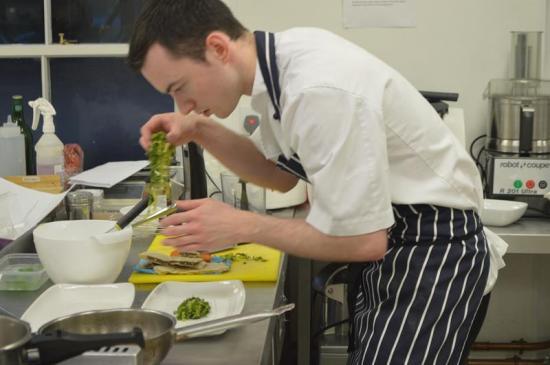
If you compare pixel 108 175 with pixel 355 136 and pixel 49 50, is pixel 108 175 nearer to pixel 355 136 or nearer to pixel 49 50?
pixel 49 50

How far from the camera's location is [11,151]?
245 centimetres

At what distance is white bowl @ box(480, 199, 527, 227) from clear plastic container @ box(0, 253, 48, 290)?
136 centimetres

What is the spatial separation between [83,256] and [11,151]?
984 mm

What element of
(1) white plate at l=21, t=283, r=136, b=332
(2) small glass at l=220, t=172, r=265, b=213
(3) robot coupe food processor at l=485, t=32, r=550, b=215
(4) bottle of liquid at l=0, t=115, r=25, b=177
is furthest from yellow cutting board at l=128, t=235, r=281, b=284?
(3) robot coupe food processor at l=485, t=32, r=550, b=215

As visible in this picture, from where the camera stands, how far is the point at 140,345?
1100mm

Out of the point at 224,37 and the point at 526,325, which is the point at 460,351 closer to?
the point at 224,37

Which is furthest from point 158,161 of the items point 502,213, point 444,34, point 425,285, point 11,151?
point 444,34

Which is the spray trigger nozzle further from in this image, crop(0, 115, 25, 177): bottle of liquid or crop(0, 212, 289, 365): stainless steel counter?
crop(0, 212, 289, 365): stainless steel counter

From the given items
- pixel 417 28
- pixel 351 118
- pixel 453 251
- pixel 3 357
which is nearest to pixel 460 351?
pixel 453 251

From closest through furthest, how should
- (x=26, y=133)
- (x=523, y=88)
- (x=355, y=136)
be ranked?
(x=355, y=136) < (x=26, y=133) < (x=523, y=88)

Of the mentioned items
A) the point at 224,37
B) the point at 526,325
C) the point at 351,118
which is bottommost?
the point at 526,325

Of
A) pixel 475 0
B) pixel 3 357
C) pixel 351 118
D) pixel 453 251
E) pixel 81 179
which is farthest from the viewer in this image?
pixel 475 0

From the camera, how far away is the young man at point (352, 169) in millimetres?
1277

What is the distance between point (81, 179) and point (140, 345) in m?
1.41
